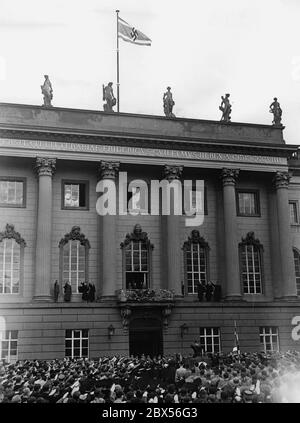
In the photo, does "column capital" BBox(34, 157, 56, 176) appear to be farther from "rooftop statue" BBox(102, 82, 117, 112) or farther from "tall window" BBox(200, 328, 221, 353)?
"tall window" BBox(200, 328, 221, 353)

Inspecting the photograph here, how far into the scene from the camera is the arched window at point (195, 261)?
4788cm

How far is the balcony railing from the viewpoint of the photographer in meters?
43.4

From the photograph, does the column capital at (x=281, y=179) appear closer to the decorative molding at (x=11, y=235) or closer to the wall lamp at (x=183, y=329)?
the wall lamp at (x=183, y=329)

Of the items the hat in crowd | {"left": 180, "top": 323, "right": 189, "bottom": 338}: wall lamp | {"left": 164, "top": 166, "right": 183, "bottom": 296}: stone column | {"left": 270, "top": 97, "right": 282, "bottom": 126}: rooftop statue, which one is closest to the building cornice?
{"left": 164, "top": 166, "right": 183, "bottom": 296}: stone column

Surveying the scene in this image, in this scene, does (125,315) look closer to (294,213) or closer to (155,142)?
(155,142)

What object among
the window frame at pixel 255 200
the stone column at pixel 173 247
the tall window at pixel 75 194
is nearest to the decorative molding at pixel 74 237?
the tall window at pixel 75 194

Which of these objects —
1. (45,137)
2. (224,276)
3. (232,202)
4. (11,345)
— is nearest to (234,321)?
(224,276)

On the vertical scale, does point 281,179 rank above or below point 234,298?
above

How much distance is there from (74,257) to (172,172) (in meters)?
9.69

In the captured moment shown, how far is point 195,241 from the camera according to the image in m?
48.5

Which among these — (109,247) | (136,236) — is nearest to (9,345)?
(109,247)

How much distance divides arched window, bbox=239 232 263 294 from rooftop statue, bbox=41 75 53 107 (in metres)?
18.4

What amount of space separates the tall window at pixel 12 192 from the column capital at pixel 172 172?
10.7 meters
